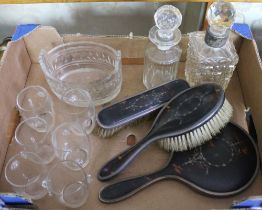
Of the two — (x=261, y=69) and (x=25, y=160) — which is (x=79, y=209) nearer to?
(x=25, y=160)

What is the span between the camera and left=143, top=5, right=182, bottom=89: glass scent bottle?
1.65 feet

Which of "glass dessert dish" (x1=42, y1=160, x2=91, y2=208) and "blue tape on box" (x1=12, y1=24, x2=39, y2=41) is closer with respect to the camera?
"glass dessert dish" (x1=42, y1=160, x2=91, y2=208)

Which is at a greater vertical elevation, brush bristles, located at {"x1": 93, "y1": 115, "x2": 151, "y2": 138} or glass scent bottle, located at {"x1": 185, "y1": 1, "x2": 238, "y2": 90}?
glass scent bottle, located at {"x1": 185, "y1": 1, "x2": 238, "y2": 90}

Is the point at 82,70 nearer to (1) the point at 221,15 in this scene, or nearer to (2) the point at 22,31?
(2) the point at 22,31

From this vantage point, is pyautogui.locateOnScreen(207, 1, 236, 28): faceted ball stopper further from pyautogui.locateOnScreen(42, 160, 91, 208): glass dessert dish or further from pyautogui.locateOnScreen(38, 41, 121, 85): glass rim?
pyautogui.locateOnScreen(42, 160, 91, 208): glass dessert dish

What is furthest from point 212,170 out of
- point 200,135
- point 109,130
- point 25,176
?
point 25,176

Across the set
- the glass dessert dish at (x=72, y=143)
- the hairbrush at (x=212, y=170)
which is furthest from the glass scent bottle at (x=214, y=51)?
the glass dessert dish at (x=72, y=143)

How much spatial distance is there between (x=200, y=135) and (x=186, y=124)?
0.03 m

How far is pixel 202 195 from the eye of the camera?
0.46 m

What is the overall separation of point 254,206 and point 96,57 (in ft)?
1.18

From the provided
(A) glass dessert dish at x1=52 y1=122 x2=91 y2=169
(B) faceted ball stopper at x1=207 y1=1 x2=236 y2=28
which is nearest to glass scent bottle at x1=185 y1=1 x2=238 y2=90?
(B) faceted ball stopper at x1=207 y1=1 x2=236 y2=28

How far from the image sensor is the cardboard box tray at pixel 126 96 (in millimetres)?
462

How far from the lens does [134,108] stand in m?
0.51

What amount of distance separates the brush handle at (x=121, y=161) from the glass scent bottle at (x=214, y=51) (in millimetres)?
147
